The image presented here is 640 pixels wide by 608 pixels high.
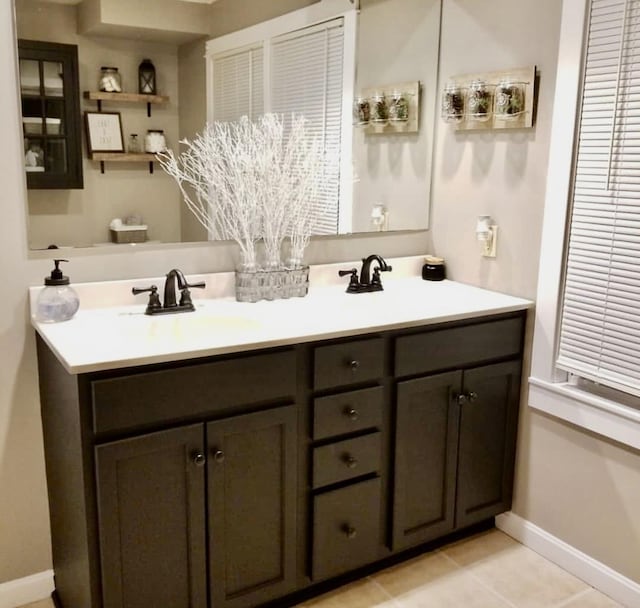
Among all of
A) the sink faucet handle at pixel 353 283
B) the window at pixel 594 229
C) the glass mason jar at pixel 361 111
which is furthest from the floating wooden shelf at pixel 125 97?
the window at pixel 594 229

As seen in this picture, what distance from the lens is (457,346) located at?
2281 millimetres

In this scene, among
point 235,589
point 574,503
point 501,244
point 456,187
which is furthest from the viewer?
point 456,187

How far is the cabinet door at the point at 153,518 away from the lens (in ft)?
5.59

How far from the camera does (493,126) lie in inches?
97.2

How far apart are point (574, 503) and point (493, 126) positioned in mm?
1341

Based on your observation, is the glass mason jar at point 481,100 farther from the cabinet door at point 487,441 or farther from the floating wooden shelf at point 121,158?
the floating wooden shelf at point 121,158

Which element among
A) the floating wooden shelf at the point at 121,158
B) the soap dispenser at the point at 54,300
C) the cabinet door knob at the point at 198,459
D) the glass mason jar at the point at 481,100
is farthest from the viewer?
the glass mason jar at the point at 481,100

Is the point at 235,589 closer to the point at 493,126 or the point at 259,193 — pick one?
the point at 259,193

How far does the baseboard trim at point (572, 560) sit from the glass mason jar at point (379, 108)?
1582 mm

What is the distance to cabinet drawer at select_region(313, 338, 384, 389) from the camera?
1982 mm

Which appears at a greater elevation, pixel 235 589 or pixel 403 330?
pixel 403 330

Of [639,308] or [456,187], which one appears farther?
[456,187]

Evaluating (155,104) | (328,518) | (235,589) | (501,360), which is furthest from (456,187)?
(235,589)

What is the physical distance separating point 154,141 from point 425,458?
4.48 ft
